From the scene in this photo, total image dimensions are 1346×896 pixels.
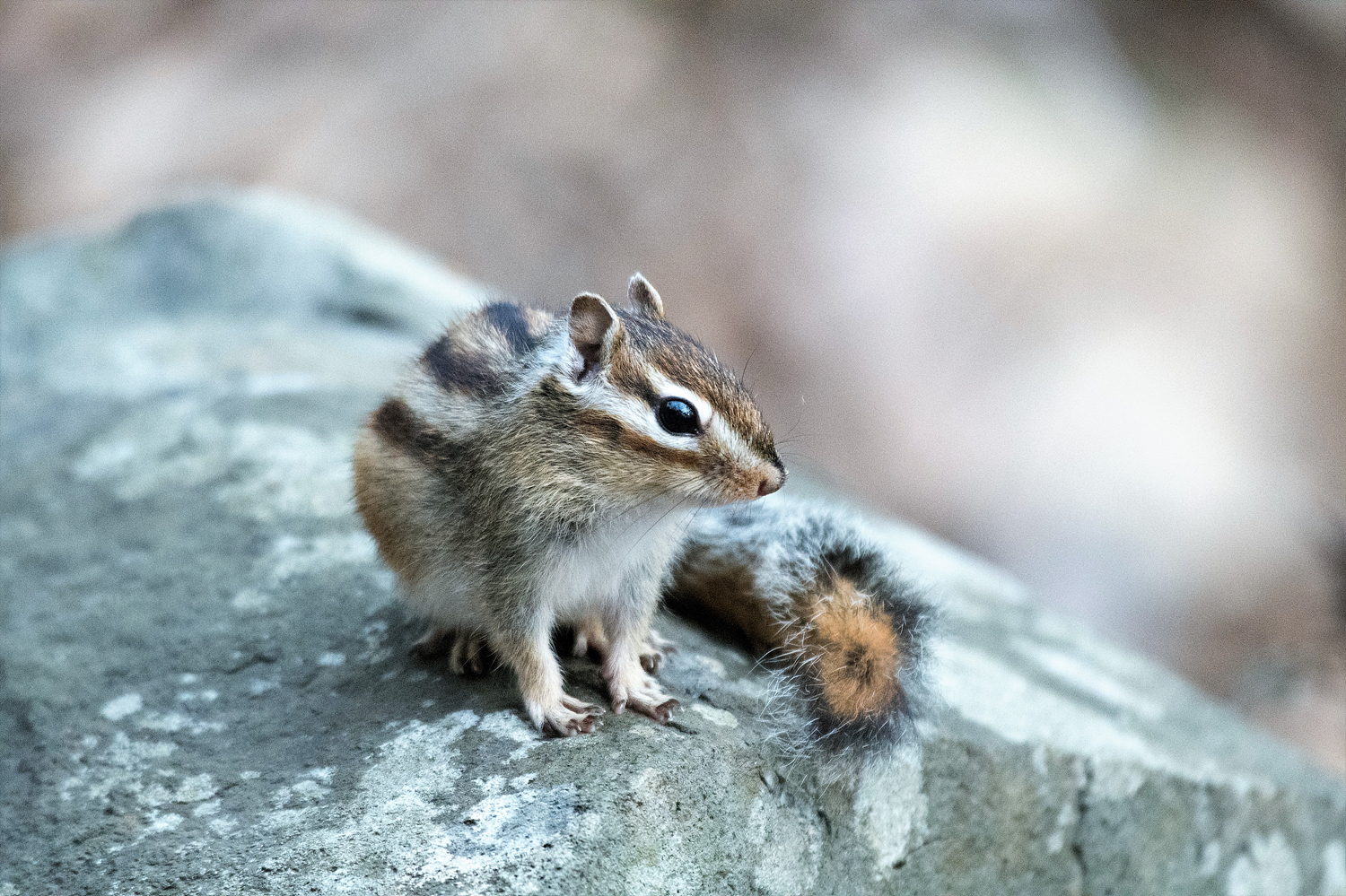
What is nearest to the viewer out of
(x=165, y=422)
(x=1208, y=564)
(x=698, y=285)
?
(x=165, y=422)

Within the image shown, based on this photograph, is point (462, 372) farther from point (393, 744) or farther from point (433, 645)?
point (393, 744)

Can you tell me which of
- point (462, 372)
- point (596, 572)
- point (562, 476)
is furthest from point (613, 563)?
point (462, 372)

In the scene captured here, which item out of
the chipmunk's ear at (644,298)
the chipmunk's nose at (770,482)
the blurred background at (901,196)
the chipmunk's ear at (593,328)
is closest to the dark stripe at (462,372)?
the chipmunk's ear at (593,328)

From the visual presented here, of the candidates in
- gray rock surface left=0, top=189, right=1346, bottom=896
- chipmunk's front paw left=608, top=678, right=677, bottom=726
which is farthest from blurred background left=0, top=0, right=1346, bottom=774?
chipmunk's front paw left=608, top=678, right=677, bottom=726

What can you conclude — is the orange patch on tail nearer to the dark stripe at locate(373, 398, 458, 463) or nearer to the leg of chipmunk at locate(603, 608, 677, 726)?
the leg of chipmunk at locate(603, 608, 677, 726)

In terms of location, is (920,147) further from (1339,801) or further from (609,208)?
(1339,801)

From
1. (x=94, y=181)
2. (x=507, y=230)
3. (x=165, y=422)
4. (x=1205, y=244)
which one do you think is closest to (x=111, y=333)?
(x=165, y=422)
